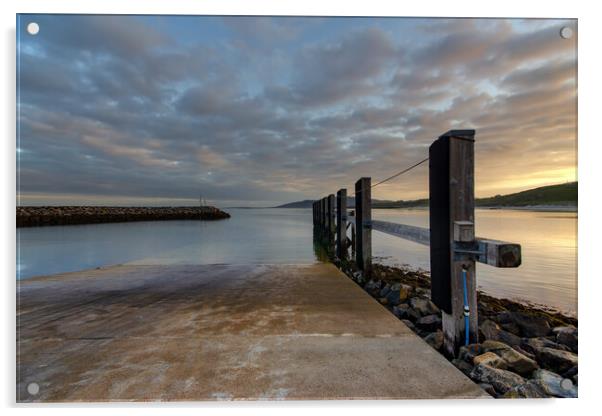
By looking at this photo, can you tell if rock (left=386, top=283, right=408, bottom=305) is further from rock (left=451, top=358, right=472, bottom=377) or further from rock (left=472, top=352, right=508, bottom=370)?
rock (left=472, top=352, right=508, bottom=370)

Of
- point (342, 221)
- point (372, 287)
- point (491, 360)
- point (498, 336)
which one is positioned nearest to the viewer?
point (491, 360)

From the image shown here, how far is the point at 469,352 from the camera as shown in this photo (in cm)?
269

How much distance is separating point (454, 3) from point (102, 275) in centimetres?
707

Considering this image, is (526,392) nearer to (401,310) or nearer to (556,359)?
(556,359)

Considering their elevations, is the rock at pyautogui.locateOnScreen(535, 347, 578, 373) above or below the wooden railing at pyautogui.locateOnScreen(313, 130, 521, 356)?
below

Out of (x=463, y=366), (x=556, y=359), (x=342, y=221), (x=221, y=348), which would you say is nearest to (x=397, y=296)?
(x=556, y=359)

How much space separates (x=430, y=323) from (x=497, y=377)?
1.46m

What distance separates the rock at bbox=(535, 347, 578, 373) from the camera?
111 inches

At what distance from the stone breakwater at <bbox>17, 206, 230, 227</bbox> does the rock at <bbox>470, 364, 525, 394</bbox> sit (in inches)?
1150

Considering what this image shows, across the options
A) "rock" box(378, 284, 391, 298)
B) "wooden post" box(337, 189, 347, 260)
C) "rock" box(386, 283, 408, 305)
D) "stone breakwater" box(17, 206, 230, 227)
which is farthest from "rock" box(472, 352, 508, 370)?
"stone breakwater" box(17, 206, 230, 227)

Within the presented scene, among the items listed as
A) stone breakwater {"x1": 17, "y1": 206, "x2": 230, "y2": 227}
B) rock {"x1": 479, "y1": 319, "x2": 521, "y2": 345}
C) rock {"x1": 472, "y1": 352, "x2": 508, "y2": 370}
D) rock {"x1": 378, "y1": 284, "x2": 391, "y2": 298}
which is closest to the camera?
rock {"x1": 472, "y1": 352, "x2": 508, "y2": 370}

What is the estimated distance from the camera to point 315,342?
2.87 meters

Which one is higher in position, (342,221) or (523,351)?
(342,221)

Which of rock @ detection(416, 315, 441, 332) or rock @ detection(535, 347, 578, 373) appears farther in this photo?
rock @ detection(416, 315, 441, 332)
